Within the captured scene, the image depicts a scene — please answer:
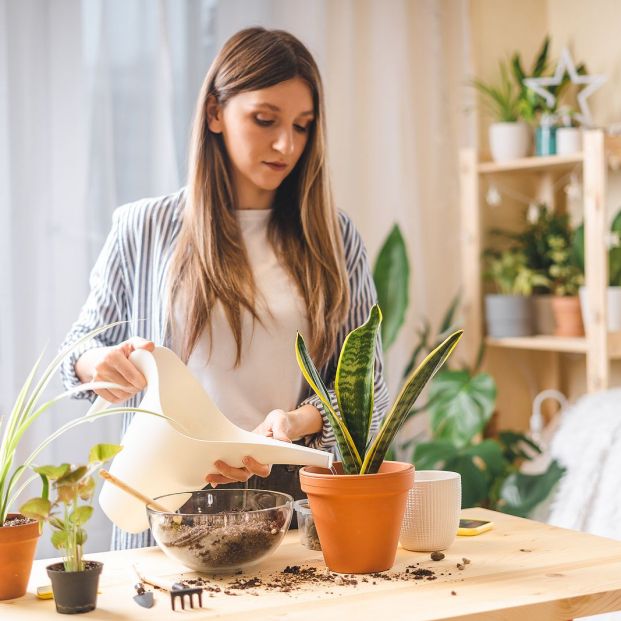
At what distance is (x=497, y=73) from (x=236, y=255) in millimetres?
2133

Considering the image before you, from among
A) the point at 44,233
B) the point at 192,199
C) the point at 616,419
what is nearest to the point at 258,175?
the point at 192,199

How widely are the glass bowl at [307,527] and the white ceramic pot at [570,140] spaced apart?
215 cm

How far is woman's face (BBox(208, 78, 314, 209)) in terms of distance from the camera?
1.73 meters

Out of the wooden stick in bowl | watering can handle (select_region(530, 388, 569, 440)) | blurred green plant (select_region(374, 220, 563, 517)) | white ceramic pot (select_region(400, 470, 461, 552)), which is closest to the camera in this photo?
the wooden stick in bowl

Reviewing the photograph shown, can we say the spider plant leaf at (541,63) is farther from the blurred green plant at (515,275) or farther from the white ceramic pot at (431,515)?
the white ceramic pot at (431,515)

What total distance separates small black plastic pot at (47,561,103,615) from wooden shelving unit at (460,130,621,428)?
2.20 m

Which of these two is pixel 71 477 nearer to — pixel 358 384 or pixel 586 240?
pixel 358 384

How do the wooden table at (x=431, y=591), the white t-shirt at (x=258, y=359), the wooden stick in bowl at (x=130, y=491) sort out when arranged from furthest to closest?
the white t-shirt at (x=258, y=359) < the wooden stick in bowl at (x=130, y=491) < the wooden table at (x=431, y=591)

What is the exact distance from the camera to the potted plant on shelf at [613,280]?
300 cm

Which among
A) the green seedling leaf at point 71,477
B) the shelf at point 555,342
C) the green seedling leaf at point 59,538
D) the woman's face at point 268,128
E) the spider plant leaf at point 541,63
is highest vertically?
the spider plant leaf at point 541,63

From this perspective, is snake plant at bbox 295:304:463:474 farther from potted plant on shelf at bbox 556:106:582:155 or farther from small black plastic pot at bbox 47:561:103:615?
potted plant on shelf at bbox 556:106:582:155

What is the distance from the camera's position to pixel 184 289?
172cm

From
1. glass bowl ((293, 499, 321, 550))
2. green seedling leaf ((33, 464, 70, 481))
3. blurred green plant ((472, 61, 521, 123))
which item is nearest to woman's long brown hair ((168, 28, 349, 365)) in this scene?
glass bowl ((293, 499, 321, 550))

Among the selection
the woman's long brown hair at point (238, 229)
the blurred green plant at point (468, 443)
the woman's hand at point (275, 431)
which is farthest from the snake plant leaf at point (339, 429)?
the blurred green plant at point (468, 443)
